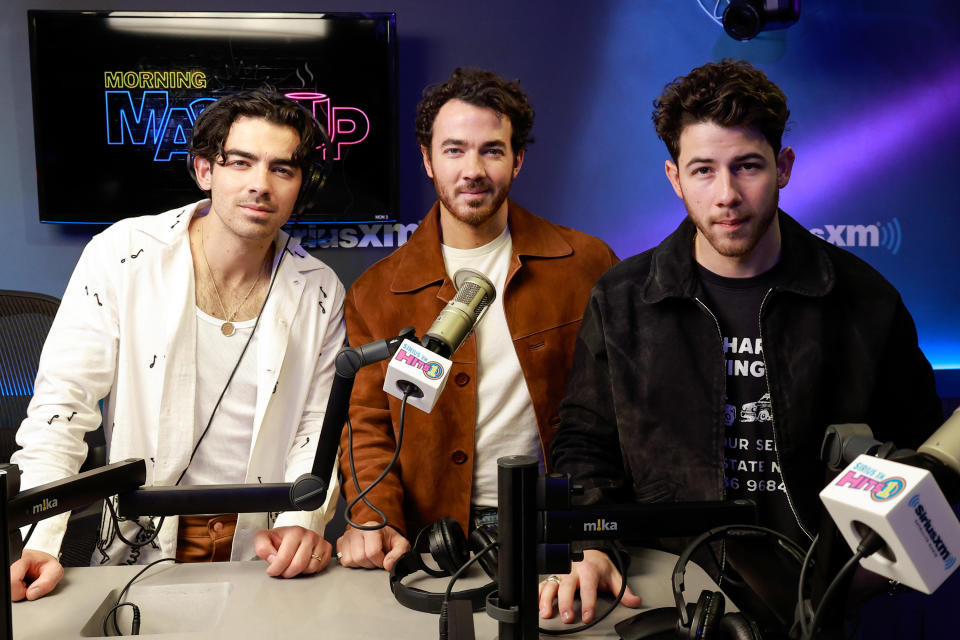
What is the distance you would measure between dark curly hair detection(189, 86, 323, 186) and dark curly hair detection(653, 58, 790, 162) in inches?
38.5

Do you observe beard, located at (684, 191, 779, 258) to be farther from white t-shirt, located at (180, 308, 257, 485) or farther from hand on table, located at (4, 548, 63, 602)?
hand on table, located at (4, 548, 63, 602)

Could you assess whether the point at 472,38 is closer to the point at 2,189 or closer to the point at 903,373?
the point at 2,189

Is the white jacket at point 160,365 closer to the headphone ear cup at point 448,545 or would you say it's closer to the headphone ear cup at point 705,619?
the headphone ear cup at point 448,545

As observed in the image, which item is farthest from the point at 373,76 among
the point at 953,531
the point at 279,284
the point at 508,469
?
the point at 953,531

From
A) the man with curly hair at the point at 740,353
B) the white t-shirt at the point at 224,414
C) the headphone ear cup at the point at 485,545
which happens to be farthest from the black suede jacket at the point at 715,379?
the white t-shirt at the point at 224,414

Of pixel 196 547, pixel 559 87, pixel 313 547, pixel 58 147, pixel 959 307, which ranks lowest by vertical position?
pixel 196 547

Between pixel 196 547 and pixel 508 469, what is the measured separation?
4.12ft

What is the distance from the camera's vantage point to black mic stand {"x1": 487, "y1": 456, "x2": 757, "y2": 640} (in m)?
1.13

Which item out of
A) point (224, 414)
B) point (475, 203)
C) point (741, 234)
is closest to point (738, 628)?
point (741, 234)

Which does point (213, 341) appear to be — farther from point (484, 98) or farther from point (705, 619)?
point (705, 619)

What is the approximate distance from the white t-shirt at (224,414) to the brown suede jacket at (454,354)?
285mm

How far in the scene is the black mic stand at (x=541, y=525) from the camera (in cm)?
113

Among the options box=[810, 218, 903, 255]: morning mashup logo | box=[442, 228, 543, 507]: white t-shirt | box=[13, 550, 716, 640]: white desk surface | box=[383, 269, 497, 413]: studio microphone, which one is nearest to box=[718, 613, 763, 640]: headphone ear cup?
box=[13, 550, 716, 640]: white desk surface

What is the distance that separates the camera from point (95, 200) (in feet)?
11.6
